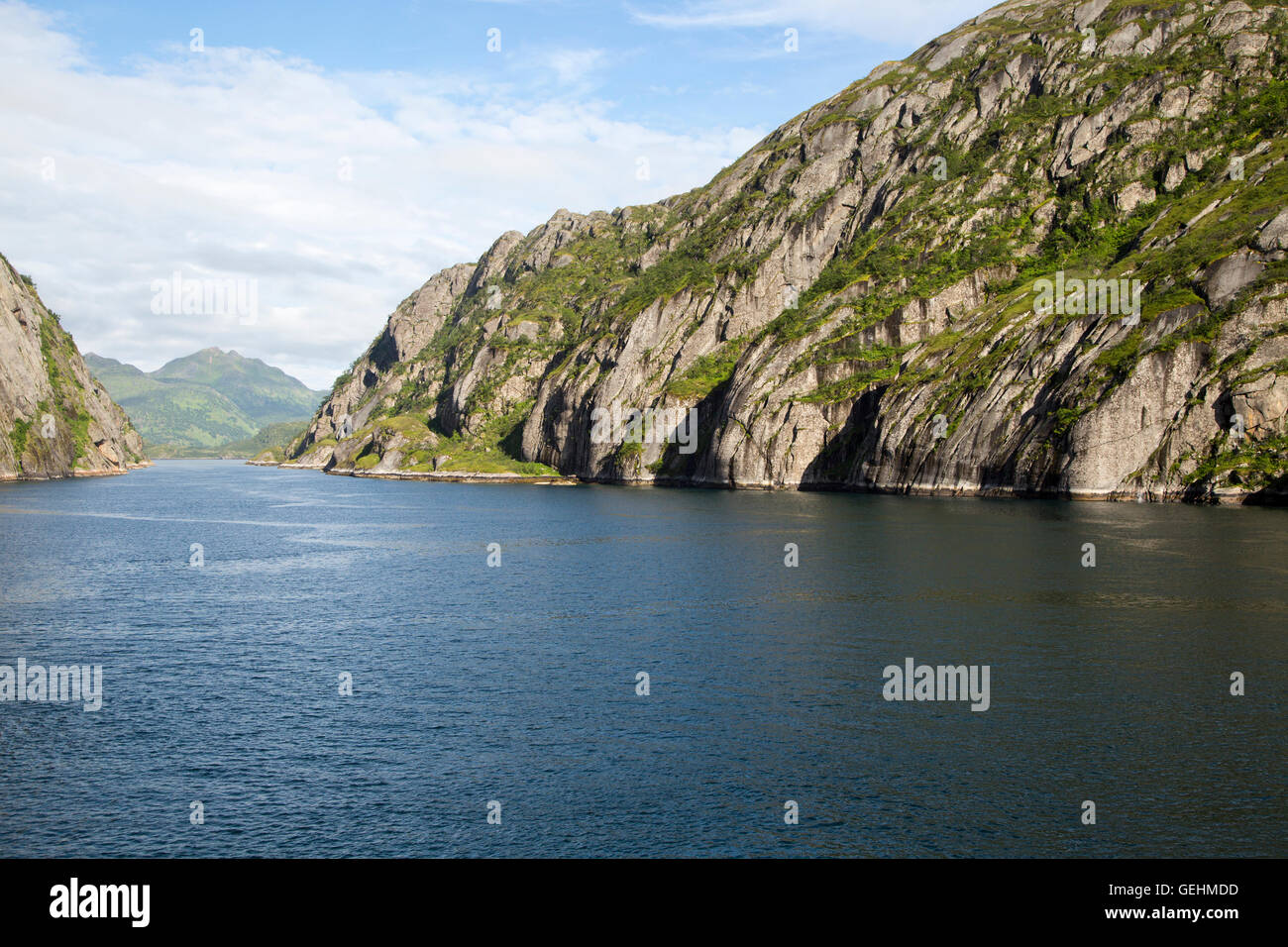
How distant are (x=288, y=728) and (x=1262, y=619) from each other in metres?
56.5

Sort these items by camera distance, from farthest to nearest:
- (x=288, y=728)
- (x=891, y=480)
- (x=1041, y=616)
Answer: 1. (x=891, y=480)
2. (x=1041, y=616)
3. (x=288, y=728)

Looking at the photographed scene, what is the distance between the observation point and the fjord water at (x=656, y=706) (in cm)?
2686

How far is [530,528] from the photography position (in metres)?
117

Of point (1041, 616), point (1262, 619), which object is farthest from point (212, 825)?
point (1262, 619)

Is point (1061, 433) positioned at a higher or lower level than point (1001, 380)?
lower

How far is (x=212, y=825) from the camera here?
26938mm

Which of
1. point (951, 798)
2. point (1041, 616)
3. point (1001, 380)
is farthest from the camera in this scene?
point (1001, 380)

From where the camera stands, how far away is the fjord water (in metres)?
26.9

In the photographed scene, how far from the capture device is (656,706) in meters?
38.8
